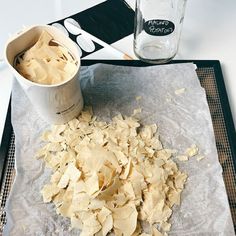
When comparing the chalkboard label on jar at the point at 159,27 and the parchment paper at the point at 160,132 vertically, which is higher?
the chalkboard label on jar at the point at 159,27

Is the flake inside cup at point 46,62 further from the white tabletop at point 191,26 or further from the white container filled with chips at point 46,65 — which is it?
the white tabletop at point 191,26

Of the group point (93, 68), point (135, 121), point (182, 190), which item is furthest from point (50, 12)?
point (182, 190)

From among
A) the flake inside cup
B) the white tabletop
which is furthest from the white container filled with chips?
the white tabletop

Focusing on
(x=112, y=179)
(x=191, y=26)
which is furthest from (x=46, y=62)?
(x=191, y=26)

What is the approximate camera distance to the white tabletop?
2.03 ft

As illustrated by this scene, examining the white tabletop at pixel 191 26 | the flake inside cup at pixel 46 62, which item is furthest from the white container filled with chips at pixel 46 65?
the white tabletop at pixel 191 26

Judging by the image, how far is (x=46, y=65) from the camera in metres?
0.47

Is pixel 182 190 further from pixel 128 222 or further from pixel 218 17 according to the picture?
pixel 218 17

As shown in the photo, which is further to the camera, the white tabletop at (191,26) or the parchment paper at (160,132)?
the white tabletop at (191,26)

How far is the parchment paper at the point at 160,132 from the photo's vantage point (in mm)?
454

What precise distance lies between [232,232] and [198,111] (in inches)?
7.2

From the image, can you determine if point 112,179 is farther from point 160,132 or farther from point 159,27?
point 159,27

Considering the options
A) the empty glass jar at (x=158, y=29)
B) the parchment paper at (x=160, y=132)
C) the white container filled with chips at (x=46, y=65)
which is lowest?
the parchment paper at (x=160, y=132)

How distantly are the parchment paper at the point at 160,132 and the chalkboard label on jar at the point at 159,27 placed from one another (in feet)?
0.20
